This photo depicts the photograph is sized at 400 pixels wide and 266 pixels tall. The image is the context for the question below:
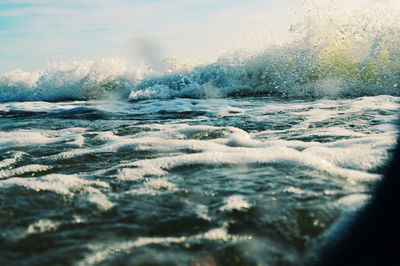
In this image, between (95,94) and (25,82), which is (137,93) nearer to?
(95,94)

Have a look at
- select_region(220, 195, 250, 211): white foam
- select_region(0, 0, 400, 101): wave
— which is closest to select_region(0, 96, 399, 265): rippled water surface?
select_region(220, 195, 250, 211): white foam

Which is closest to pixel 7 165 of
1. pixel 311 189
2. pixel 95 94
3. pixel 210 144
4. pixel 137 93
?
pixel 210 144

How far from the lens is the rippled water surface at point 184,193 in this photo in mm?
1596

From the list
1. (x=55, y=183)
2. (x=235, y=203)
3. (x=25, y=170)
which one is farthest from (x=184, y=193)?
(x=25, y=170)

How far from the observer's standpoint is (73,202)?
7.02ft

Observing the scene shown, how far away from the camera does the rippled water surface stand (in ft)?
5.24

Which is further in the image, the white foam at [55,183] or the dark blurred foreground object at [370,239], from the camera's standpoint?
the white foam at [55,183]

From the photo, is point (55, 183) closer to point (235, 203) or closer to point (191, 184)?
→ point (191, 184)

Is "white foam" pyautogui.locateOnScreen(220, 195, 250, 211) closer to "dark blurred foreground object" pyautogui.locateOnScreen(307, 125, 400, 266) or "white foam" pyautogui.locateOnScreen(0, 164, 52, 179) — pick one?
"dark blurred foreground object" pyautogui.locateOnScreen(307, 125, 400, 266)

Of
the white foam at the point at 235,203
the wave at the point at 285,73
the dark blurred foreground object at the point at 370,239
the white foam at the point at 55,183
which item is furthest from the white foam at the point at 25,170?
the wave at the point at 285,73

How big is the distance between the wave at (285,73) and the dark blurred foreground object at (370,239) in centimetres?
642

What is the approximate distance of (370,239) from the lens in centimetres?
149

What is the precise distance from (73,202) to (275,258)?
4.01 ft

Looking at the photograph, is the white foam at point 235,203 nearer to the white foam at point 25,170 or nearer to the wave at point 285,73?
the white foam at point 25,170
